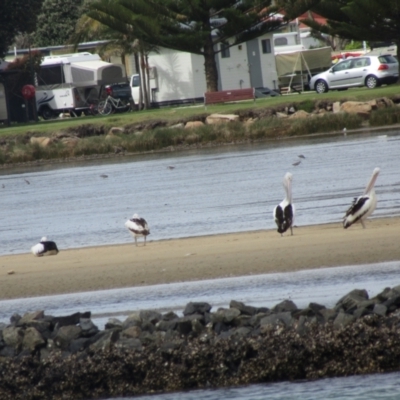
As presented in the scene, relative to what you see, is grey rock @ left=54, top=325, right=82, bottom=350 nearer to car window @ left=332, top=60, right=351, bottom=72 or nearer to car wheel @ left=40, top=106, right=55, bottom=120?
car window @ left=332, top=60, right=351, bottom=72

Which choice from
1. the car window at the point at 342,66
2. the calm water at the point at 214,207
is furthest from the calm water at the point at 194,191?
the car window at the point at 342,66

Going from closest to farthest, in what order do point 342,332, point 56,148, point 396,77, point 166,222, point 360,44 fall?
point 342,332 → point 166,222 → point 56,148 → point 396,77 → point 360,44

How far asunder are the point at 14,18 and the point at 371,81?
16.9 m

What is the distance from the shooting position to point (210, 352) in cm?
824

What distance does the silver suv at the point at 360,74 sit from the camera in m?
42.8

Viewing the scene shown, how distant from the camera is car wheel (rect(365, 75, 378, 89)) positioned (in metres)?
43.3

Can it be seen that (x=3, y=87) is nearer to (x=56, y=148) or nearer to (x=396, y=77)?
(x=56, y=148)

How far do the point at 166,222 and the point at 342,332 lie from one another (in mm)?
10024

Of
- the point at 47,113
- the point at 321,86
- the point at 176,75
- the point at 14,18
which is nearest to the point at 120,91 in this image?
the point at 176,75

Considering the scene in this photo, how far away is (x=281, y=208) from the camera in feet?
43.6

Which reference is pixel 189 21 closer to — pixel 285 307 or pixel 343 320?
pixel 285 307

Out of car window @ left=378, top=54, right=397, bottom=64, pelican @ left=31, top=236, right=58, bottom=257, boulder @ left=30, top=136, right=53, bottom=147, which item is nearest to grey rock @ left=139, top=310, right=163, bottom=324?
pelican @ left=31, top=236, right=58, bottom=257

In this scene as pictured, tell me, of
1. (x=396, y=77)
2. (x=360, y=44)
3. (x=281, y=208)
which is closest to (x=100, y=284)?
(x=281, y=208)

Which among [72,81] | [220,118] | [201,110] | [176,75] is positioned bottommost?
[220,118]
